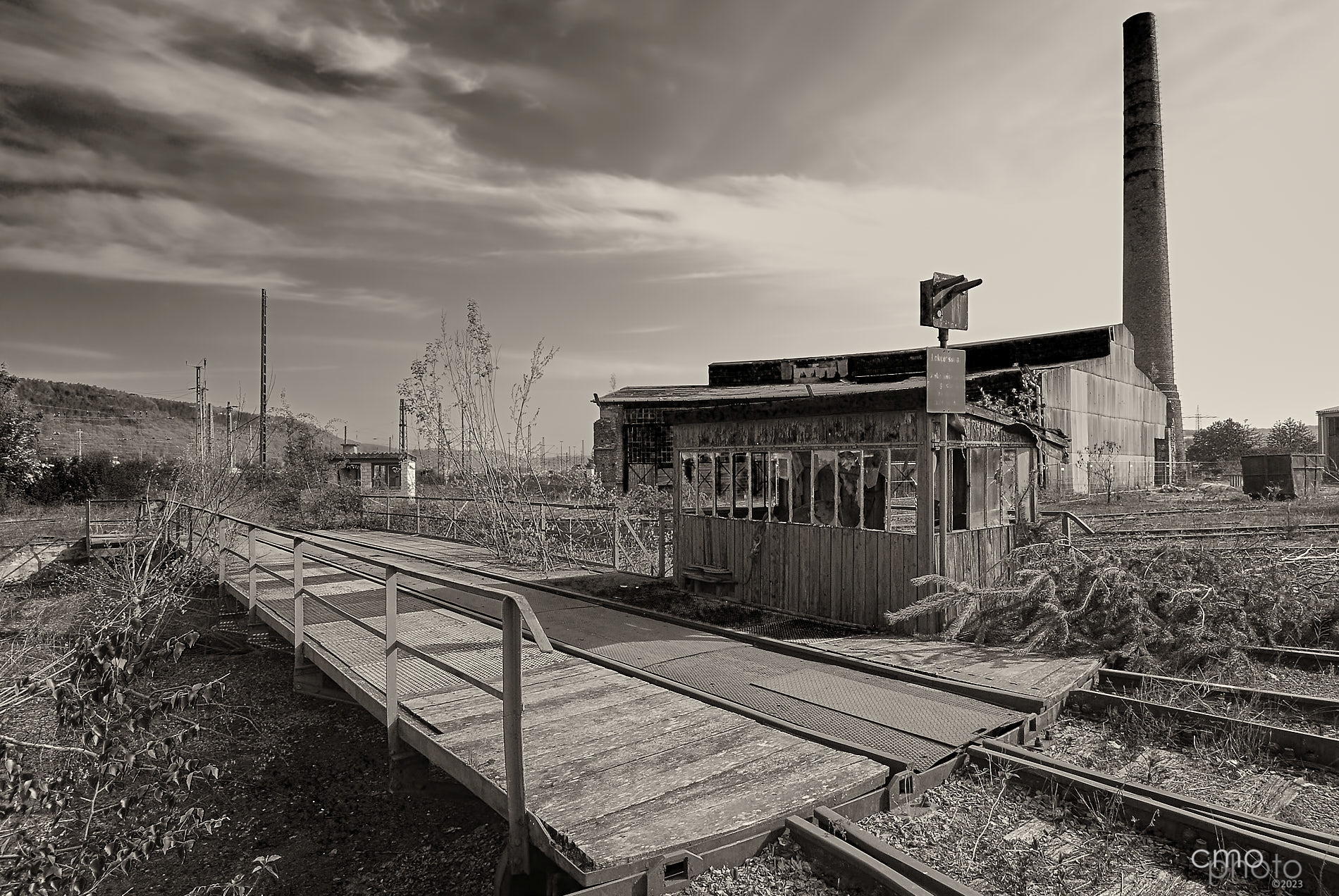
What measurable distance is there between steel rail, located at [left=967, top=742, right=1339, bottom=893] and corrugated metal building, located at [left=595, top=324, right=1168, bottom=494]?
18.5 metres

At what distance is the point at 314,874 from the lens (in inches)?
223

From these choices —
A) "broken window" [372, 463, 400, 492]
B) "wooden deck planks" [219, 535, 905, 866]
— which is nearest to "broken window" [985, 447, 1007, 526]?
"wooden deck planks" [219, 535, 905, 866]

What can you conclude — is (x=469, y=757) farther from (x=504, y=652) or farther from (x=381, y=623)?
(x=381, y=623)

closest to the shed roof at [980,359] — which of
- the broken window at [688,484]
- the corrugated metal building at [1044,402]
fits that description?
the corrugated metal building at [1044,402]

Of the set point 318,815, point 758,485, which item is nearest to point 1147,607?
point 758,485

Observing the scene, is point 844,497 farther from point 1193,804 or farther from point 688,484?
point 1193,804

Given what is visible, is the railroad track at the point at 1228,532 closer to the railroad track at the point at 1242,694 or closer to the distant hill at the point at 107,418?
the railroad track at the point at 1242,694

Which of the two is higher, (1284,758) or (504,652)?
(504,652)

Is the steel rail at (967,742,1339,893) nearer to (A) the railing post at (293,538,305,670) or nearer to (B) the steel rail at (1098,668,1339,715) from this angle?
(B) the steel rail at (1098,668,1339,715)

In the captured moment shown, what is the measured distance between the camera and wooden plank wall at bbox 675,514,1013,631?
8.51 m

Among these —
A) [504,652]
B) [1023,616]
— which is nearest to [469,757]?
[504,652]

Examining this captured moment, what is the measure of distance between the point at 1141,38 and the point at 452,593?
123ft

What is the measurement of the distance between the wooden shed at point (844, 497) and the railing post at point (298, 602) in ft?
16.8

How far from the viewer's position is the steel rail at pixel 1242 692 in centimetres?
609
